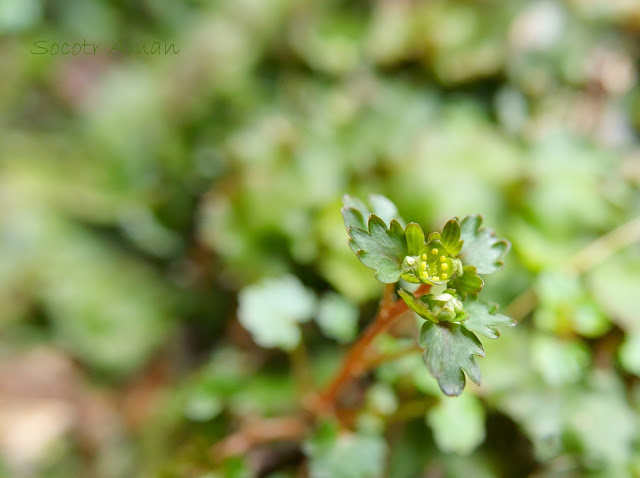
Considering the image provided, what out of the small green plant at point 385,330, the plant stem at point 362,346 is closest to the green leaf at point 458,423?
the small green plant at point 385,330

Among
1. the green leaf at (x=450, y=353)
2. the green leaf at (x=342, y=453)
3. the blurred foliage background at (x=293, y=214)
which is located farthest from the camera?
the blurred foliage background at (x=293, y=214)

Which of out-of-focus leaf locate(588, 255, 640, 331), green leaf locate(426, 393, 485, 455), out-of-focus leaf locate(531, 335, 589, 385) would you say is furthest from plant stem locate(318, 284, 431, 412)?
out-of-focus leaf locate(588, 255, 640, 331)

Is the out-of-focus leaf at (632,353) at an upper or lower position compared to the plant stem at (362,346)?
lower

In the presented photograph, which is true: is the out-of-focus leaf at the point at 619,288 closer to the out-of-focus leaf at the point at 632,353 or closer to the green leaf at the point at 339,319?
the out-of-focus leaf at the point at 632,353

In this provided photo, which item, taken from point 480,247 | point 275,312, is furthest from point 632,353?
point 275,312

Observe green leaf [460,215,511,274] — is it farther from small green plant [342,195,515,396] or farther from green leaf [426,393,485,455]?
green leaf [426,393,485,455]

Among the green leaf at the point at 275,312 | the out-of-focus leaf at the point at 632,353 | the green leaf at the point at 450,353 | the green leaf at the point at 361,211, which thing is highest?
the green leaf at the point at 275,312

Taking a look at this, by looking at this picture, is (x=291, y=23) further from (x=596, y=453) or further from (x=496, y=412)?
(x=596, y=453)

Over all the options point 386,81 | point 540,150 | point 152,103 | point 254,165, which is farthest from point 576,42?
point 152,103
